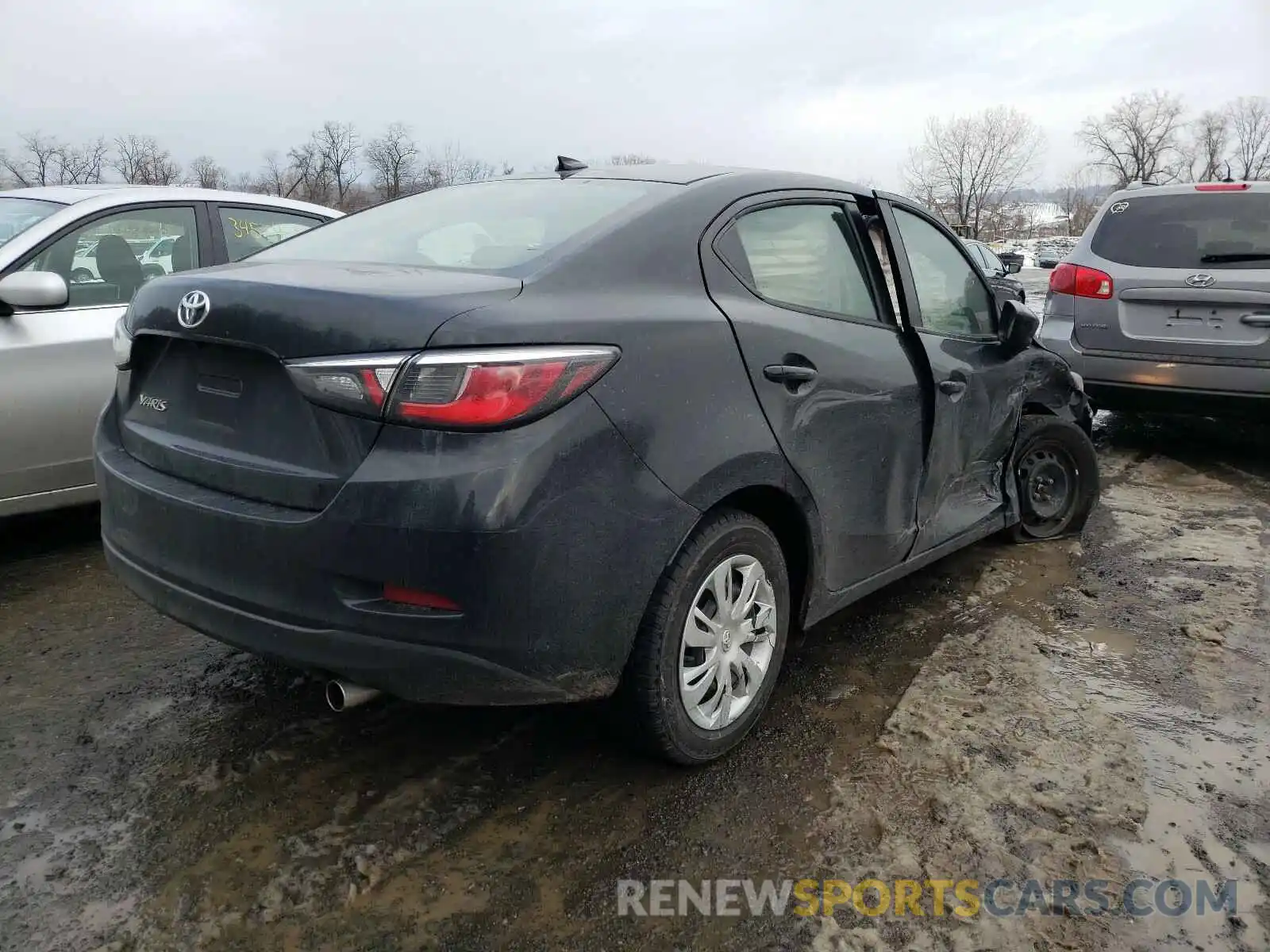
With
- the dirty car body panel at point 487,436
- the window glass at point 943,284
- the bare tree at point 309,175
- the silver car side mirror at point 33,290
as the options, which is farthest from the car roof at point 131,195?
the bare tree at point 309,175

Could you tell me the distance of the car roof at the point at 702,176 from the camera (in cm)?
297

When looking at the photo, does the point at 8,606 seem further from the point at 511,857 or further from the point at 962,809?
the point at 962,809

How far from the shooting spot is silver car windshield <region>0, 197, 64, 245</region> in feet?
14.0

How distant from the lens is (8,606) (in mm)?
3820

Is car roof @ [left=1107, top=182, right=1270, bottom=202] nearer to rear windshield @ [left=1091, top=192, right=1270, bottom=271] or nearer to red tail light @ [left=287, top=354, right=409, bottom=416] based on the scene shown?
rear windshield @ [left=1091, top=192, right=1270, bottom=271]

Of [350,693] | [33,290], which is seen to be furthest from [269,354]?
[33,290]

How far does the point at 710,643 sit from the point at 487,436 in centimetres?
89

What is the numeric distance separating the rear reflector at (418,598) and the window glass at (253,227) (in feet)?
10.6

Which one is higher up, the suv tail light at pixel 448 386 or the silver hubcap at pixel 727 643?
the suv tail light at pixel 448 386

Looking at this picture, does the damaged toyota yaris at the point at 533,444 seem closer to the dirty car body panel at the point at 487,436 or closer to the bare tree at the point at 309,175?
the dirty car body panel at the point at 487,436

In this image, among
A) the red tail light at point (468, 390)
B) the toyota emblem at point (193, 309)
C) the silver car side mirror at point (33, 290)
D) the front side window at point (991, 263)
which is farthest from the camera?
the front side window at point (991, 263)

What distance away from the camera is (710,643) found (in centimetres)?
257

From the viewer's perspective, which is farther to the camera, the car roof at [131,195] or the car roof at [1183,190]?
the car roof at [1183,190]

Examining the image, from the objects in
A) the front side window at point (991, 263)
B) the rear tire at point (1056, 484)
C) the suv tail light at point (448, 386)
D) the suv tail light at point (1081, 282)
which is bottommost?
the rear tire at point (1056, 484)
